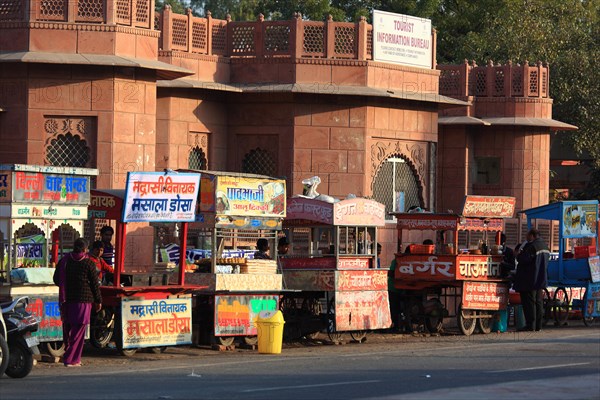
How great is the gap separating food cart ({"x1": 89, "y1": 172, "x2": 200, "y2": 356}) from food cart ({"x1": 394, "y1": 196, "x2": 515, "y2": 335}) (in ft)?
16.6

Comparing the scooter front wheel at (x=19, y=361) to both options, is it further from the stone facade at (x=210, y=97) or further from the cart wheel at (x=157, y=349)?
the stone facade at (x=210, y=97)

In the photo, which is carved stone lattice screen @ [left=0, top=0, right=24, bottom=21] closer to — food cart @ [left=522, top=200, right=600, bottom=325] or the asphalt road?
the asphalt road

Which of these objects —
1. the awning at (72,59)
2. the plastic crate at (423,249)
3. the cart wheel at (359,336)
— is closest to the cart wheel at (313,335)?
the cart wheel at (359,336)

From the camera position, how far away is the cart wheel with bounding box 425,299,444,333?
22.3 metres

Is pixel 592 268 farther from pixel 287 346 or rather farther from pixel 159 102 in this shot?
pixel 159 102

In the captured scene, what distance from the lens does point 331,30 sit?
2648 centimetres

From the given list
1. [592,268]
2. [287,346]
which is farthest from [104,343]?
[592,268]

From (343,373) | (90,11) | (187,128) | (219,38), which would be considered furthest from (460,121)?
(343,373)

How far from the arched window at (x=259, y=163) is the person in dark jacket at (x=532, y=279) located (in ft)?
20.5

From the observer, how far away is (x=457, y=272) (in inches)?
854

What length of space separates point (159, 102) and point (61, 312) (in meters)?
9.86

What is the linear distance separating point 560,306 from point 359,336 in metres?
4.99

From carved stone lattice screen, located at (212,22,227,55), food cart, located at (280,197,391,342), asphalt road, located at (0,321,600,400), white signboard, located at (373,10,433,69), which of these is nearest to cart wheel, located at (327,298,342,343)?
food cart, located at (280,197,391,342)

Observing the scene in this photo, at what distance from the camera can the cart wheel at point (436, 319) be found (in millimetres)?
22281
